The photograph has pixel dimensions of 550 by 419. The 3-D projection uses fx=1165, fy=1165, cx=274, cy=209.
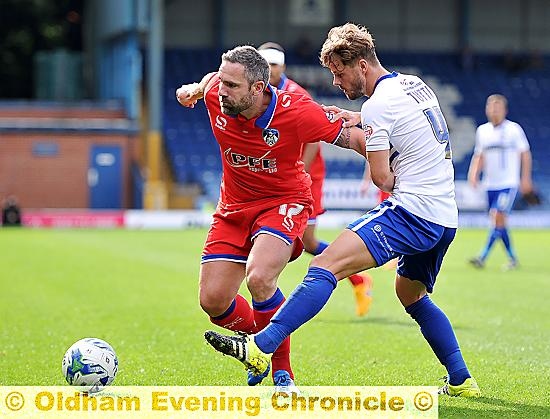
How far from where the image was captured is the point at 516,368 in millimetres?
7785

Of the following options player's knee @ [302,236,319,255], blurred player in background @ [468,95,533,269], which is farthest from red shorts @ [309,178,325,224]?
blurred player in background @ [468,95,533,269]

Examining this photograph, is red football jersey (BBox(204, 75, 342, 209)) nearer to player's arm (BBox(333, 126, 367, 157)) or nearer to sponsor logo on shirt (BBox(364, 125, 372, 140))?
player's arm (BBox(333, 126, 367, 157))

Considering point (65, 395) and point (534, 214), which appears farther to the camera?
point (534, 214)

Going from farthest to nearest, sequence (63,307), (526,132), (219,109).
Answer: (526,132)
(63,307)
(219,109)

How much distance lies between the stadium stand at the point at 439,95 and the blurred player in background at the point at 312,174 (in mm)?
19642

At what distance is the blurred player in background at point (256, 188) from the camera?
263 inches

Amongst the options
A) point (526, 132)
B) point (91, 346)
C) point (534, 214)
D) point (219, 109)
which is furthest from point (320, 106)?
point (526, 132)

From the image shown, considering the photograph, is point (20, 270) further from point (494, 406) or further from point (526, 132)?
point (526, 132)

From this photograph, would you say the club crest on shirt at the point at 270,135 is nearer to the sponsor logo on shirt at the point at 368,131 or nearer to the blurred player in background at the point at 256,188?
the blurred player in background at the point at 256,188

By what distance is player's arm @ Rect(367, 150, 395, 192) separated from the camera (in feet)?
20.7

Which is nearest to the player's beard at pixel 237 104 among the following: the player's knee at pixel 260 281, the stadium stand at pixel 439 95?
the player's knee at pixel 260 281

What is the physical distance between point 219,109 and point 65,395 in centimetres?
190

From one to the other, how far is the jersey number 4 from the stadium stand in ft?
77.9

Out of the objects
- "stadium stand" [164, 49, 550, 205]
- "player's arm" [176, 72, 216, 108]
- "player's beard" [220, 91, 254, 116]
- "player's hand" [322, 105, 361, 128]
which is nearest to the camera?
"player's beard" [220, 91, 254, 116]
